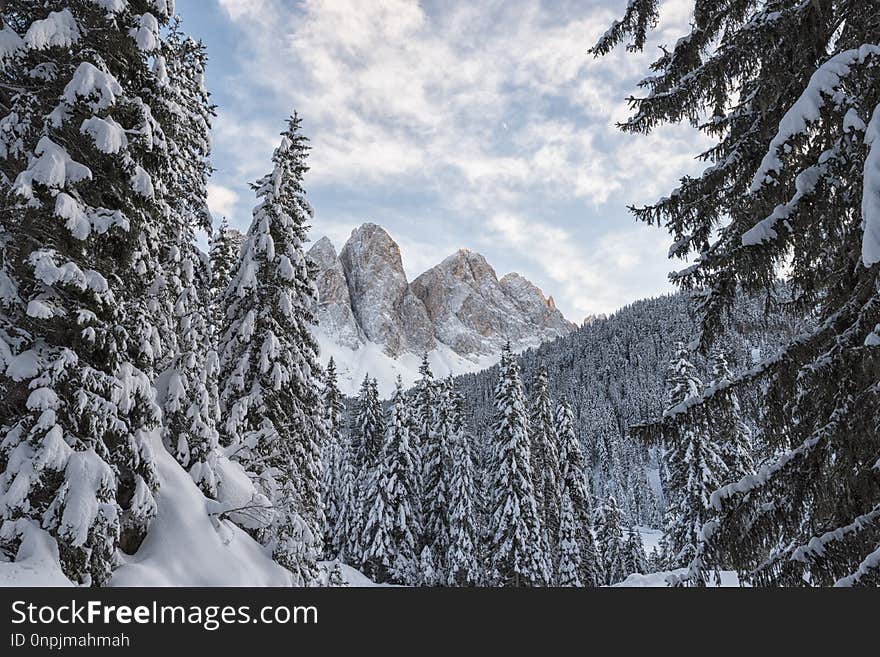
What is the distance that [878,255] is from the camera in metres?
3.04

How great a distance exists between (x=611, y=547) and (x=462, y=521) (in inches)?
726

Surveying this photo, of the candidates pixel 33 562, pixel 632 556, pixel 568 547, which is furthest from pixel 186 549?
pixel 632 556

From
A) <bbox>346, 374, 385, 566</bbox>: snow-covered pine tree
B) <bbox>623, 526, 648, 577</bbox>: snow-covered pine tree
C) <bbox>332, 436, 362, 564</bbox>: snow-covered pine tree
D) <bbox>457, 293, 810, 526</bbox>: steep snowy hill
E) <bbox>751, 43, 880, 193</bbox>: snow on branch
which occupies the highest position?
<bbox>457, 293, 810, 526</bbox>: steep snowy hill

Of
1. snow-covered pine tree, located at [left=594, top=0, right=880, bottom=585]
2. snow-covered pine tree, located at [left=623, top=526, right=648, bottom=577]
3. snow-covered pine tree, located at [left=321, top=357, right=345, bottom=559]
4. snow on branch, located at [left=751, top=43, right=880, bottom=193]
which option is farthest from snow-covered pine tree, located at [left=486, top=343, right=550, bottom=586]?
snow on branch, located at [left=751, top=43, right=880, bottom=193]

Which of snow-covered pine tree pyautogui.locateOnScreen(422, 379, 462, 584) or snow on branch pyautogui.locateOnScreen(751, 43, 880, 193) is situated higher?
snow-covered pine tree pyautogui.locateOnScreen(422, 379, 462, 584)

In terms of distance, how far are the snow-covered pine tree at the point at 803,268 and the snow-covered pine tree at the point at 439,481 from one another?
101 feet

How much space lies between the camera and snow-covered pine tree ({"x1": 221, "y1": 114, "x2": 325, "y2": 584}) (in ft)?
44.8

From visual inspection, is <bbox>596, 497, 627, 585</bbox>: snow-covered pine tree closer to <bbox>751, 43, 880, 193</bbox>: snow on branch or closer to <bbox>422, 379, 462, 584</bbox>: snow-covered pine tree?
<bbox>422, 379, 462, 584</bbox>: snow-covered pine tree

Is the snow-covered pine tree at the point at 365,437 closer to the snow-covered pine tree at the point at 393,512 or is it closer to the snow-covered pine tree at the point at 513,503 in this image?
the snow-covered pine tree at the point at 393,512

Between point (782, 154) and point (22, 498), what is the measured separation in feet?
28.9

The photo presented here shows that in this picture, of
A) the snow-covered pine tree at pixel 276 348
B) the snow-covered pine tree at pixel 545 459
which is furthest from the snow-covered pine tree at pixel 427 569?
the snow-covered pine tree at pixel 276 348

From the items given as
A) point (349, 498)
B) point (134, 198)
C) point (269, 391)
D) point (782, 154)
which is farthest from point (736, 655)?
point (349, 498)

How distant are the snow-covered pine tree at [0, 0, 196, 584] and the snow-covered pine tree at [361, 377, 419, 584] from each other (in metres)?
26.7

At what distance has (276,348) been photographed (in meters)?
14.3
